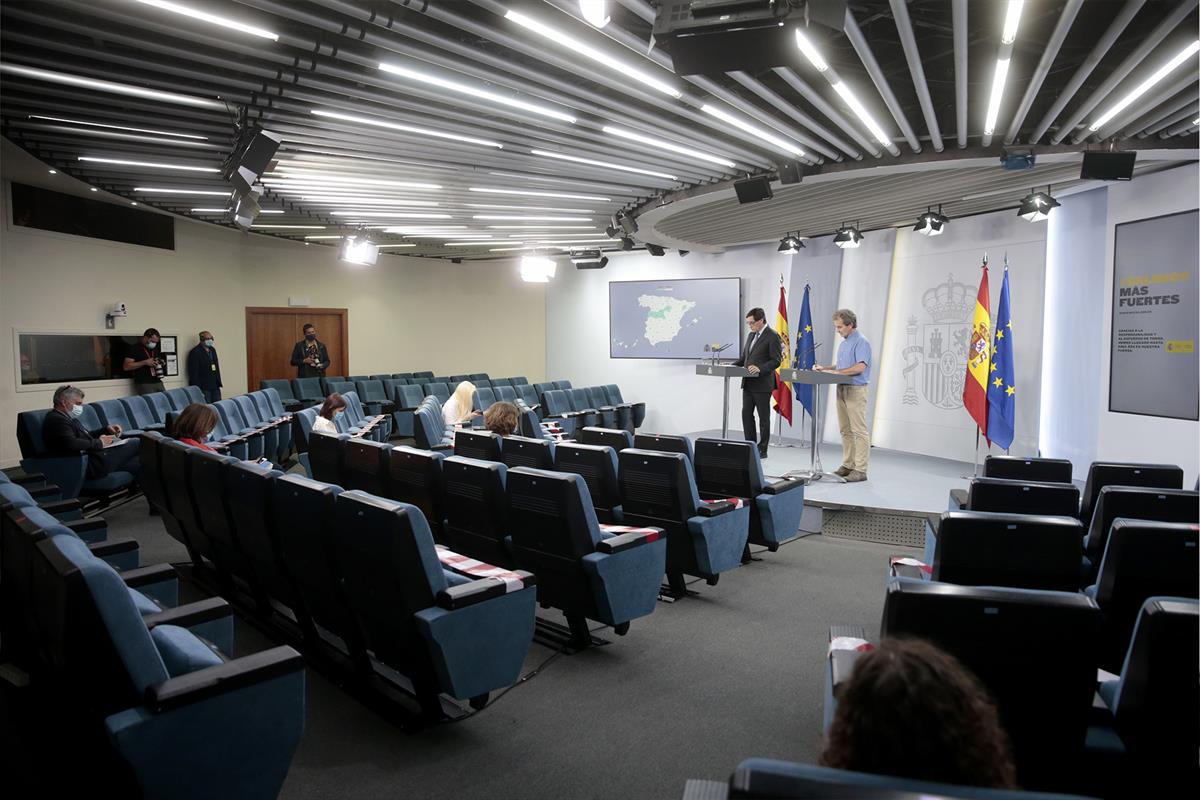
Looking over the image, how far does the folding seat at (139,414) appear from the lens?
7.42m

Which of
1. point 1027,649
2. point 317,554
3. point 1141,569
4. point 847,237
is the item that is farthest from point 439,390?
point 1027,649

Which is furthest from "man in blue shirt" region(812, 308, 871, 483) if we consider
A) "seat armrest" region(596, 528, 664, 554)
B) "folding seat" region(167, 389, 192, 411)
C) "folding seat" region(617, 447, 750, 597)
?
"folding seat" region(167, 389, 192, 411)

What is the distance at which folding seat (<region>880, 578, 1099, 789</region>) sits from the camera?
5.70 feet

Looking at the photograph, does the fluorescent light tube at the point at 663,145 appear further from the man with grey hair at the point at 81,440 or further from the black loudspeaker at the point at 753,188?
the man with grey hair at the point at 81,440

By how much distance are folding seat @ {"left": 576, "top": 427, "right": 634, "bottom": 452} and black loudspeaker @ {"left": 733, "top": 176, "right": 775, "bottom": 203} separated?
9.31 ft

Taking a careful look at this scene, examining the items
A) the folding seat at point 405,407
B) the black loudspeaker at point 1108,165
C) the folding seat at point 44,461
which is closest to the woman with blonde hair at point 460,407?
the folding seat at point 44,461

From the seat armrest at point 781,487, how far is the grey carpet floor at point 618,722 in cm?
99

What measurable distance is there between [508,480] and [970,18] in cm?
431

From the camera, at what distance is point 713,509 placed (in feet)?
13.9

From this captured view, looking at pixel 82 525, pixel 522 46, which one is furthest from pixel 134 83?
pixel 82 525

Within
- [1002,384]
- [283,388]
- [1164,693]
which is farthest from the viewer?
[283,388]

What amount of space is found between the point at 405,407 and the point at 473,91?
746 centimetres

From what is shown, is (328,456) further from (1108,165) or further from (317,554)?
(1108,165)

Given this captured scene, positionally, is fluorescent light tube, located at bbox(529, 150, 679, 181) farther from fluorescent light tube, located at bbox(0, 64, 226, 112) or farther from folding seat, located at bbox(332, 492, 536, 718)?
folding seat, located at bbox(332, 492, 536, 718)
